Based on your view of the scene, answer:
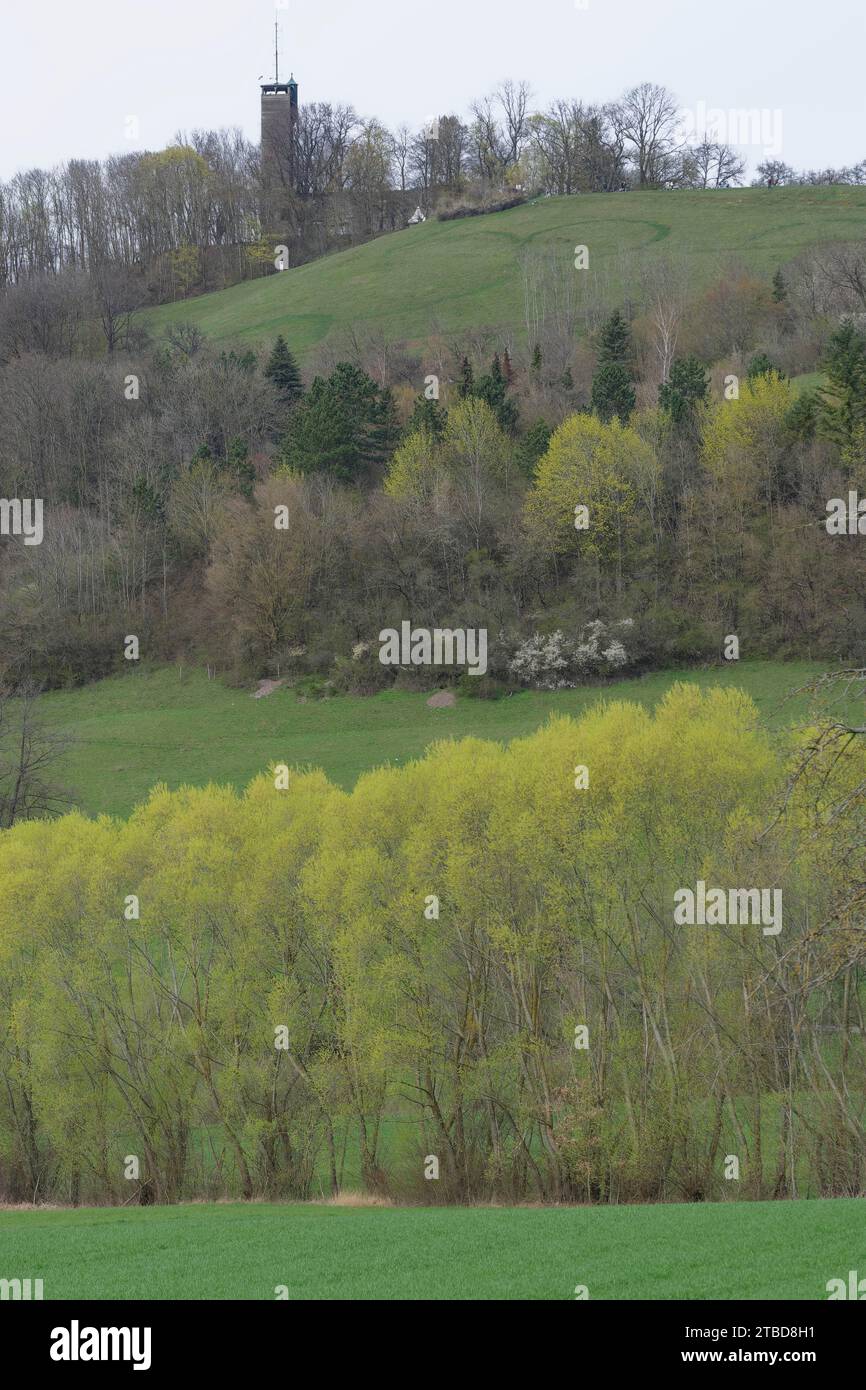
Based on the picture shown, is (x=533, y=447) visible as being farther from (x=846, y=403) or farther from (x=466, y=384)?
(x=846, y=403)

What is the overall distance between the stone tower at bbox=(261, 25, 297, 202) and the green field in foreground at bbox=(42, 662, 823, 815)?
4498 inches

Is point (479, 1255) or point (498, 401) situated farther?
point (498, 401)

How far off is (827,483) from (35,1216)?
60.4m

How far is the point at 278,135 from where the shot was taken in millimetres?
183000

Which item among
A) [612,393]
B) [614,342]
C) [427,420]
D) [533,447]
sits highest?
[614,342]

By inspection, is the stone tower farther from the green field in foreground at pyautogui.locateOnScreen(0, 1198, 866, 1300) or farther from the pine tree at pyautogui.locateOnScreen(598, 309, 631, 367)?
the green field in foreground at pyautogui.locateOnScreen(0, 1198, 866, 1300)

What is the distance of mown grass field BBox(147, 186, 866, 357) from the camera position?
433 ft

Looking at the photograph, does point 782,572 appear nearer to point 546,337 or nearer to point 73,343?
point 546,337

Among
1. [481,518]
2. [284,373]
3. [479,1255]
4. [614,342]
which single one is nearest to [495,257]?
[284,373]

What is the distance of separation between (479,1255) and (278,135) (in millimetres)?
185512

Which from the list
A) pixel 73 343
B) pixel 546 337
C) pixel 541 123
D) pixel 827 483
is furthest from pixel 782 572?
pixel 541 123

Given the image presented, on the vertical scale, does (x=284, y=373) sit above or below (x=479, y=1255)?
above
